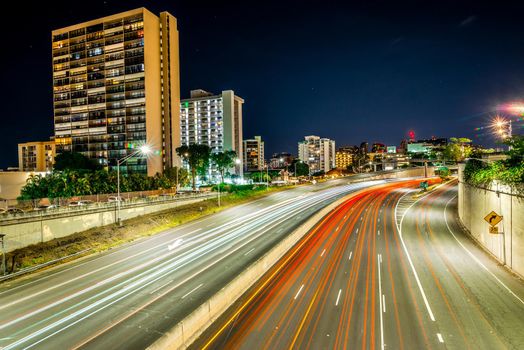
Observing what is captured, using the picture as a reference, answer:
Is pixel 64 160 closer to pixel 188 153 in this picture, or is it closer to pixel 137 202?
pixel 188 153

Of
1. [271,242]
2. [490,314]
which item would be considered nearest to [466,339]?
[490,314]

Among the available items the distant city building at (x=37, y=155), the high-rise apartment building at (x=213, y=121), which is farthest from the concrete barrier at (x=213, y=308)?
the distant city building at (x=37, y=155)

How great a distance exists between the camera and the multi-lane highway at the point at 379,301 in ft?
40.8

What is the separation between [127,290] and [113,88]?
92.7m

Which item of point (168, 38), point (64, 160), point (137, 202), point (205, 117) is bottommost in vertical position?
point (137, 202)

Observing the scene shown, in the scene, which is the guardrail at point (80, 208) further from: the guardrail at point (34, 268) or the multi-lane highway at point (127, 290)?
the multi-lane highway at point (127, 290)

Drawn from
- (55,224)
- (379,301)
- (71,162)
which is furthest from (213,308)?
(71,162)

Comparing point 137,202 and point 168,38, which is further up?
point 168,38

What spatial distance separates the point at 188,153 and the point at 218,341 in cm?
7668

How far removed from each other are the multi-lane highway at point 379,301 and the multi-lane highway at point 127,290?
318 centimetres

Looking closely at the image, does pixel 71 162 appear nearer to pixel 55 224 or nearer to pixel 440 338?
pixel 55 224

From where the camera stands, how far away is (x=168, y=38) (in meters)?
100

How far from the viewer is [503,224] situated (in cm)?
2194

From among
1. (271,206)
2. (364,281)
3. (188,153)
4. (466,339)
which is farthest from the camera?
(188,153)
